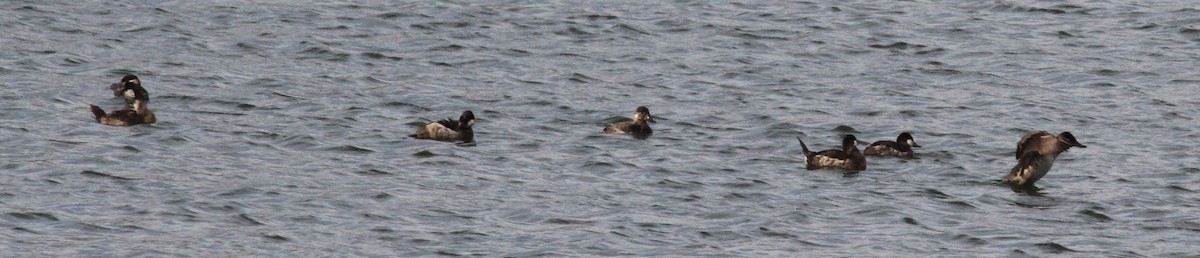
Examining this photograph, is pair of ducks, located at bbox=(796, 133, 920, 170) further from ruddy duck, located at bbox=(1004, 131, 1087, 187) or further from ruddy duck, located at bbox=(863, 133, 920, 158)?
ruddy duck, located at bbox=(1004, 131, 1087, 187)

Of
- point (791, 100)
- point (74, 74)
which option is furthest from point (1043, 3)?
point (74, 74)

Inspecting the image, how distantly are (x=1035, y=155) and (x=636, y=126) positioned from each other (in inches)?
179

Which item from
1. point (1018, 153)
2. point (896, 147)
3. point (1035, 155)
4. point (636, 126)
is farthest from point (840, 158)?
point (636, 126)

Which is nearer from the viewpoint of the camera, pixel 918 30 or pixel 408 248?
pixel 408 248

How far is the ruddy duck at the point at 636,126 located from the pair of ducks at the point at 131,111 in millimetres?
4835

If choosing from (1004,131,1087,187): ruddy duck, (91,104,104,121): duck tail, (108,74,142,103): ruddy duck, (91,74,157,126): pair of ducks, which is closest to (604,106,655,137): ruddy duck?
(1004,131,1087,187): ruddy duck

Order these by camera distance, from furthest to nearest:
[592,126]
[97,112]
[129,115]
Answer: [592,126]
[97,112]
[129,115]

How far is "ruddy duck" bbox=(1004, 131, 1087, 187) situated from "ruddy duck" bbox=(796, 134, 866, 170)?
1443 millimetres

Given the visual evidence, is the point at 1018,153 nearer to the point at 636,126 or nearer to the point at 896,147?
the point at 896,147

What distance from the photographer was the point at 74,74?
25500 mm

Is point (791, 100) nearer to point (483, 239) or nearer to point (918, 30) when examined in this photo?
point (918, 30)

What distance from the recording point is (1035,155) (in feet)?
64.2

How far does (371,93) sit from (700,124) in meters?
4.11

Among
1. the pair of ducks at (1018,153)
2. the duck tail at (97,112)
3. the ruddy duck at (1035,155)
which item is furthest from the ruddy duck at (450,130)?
the ruddy duck at (1035,155)
